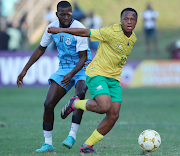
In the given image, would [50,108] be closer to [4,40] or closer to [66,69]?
[66,69]

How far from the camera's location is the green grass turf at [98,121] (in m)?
5.53

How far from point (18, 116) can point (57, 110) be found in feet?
5.12

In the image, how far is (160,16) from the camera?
28078mm

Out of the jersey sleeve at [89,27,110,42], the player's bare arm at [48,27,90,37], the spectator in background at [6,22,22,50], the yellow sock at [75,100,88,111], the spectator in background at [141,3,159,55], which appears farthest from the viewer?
the spectator in background at [141,3,159,55]

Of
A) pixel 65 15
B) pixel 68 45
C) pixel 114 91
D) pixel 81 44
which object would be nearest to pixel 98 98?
pixel 114 91

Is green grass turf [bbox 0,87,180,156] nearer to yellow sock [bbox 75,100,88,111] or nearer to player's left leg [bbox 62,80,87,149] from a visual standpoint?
player's left leg [bbox 62,80,87,149]

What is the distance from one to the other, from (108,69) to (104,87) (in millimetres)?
288

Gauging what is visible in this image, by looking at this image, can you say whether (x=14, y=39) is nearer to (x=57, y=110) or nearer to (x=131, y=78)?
(x=131, y=78)

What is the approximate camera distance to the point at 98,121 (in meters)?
5.79

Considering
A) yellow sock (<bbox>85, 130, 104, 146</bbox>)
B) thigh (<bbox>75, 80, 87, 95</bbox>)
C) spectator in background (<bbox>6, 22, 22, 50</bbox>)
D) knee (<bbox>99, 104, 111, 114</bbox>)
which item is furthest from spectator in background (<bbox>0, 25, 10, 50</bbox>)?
knee (<bbox>99, 104, 111, 114</bbox>)

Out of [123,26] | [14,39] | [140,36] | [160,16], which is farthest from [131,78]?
[160,16]

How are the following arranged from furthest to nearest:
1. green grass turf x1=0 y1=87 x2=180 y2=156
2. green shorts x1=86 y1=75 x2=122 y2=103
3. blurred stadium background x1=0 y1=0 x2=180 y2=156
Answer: blurred stadium background x1=0 y1=0 x2=180 y2=156 → green grass turf x1=0 y1=87 x2=180 y2=156 → green shorts x1=86 y1=75 x2=122 y2=103

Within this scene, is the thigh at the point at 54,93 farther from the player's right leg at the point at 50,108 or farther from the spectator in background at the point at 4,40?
the spectator in background at the point at 4,40

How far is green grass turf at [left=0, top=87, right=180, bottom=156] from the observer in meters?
5.53
